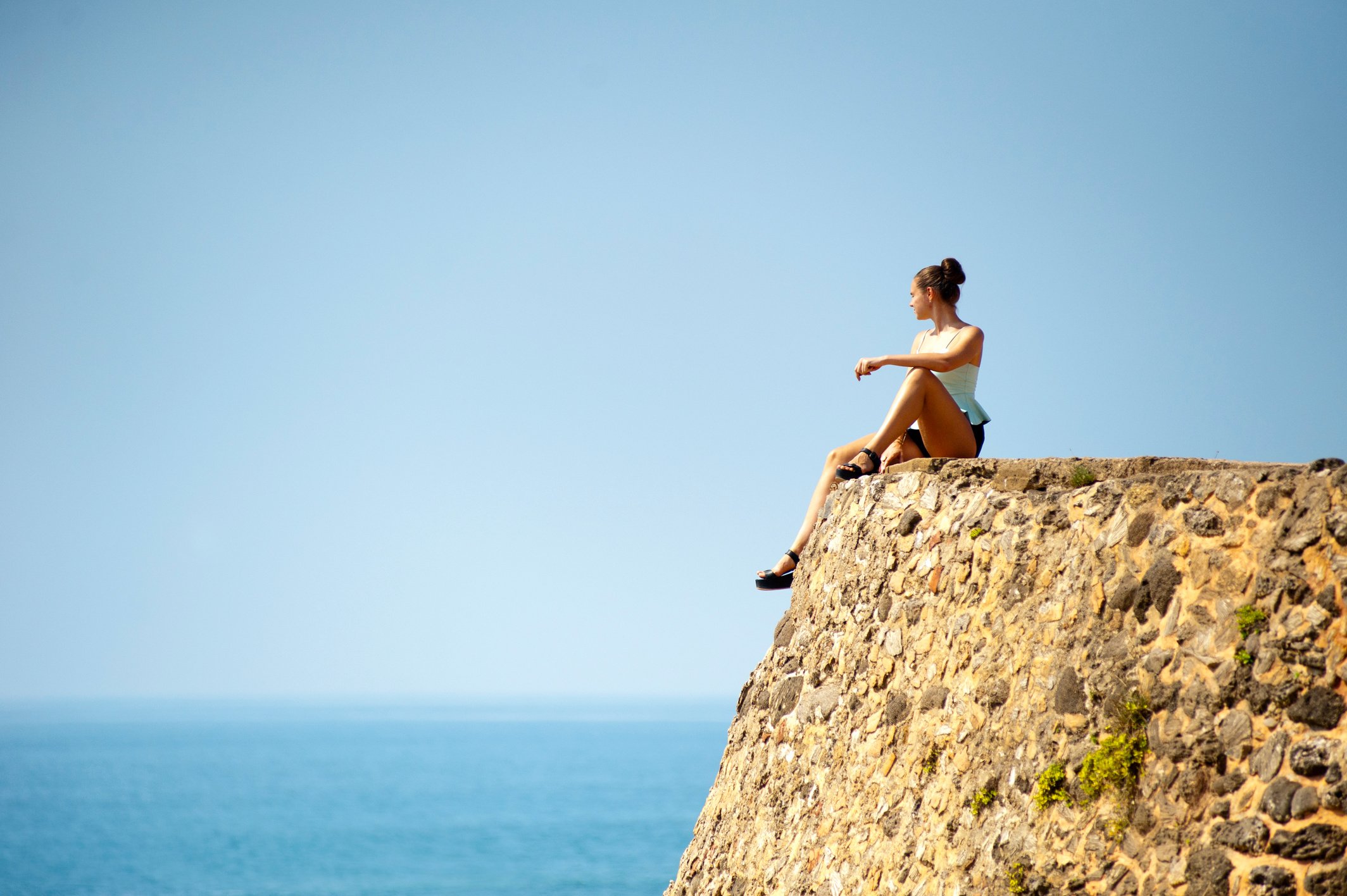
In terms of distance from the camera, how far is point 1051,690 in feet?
19.5

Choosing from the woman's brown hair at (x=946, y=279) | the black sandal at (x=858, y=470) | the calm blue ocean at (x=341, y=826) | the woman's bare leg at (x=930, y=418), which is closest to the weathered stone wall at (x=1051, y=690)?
the black sandal at (x=858, y=470)

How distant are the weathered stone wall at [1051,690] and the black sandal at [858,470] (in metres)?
0.11

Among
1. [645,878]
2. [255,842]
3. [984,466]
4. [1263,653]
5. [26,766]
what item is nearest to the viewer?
[1263,653]

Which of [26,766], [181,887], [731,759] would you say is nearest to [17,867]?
[181,887]

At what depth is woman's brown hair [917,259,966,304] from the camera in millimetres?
8328

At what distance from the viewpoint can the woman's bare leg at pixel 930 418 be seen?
25.7ft

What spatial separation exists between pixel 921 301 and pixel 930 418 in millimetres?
1006

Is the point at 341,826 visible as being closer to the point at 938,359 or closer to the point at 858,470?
the point at 858,470

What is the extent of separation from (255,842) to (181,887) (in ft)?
61.9

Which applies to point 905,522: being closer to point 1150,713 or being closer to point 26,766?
point 1150,713

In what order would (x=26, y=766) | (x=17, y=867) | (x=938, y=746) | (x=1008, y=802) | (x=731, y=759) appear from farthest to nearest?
(x=26, y=766)
(x=17, y=867)
(x=731, y=759)
(x=938, y=746)
(x=1008, y=802)

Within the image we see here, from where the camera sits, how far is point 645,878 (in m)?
87.0

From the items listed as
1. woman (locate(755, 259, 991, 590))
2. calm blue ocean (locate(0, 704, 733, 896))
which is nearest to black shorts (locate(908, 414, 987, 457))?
woman (locate(755, 259, 991, 590))

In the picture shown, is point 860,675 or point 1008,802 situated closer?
point 1008,802
